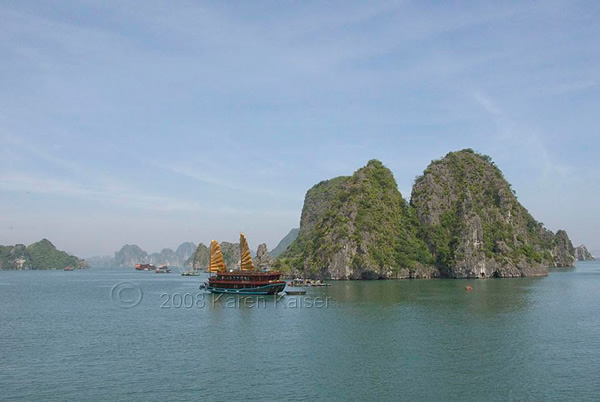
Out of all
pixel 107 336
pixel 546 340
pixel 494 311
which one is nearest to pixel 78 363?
pixel 107 336

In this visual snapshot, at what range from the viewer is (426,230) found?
175 meters

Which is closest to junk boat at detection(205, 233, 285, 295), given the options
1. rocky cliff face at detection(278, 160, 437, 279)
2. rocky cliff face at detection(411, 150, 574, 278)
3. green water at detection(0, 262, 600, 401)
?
green water at detection(0, 262, 600, 401)

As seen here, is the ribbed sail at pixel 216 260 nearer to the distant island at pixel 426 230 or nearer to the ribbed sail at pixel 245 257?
the ribbed sail at pixel 245 257

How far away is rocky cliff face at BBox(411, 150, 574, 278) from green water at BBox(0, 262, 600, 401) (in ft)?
254

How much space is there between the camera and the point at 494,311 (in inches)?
2697

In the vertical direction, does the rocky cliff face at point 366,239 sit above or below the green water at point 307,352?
above

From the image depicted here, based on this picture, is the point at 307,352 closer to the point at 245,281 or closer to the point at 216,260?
the point at 245,281

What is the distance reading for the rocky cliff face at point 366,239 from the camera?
151m

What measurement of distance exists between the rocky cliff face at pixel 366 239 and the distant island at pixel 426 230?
1.01 feet

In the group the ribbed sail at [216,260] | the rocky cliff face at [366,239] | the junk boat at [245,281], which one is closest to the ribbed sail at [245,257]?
the junk boat at [245,281]

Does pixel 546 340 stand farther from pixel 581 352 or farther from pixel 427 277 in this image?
pixel 427 277

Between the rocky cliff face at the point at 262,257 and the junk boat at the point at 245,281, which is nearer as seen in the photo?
the junk boat at the point at 245,281

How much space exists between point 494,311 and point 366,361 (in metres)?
35.1

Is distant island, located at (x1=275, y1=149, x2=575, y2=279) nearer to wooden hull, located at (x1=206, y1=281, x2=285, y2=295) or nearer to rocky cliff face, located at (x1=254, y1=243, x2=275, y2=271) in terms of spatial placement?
rocky cliff face, located at (x1=254, y1=243, x2=275, y2=271)
